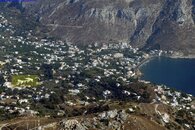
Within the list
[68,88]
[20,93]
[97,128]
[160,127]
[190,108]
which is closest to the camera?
[97,128]

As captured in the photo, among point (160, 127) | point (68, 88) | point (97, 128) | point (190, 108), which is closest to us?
point (97, 128)

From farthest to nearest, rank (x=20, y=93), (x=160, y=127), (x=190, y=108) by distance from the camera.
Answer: (x=20, y=93) → (x=190, y=108) → (x=160, y=127)

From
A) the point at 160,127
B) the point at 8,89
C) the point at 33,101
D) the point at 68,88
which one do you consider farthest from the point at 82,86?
the point at 160,127

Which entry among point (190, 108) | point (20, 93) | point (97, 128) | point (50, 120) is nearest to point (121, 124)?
point (97, 128)

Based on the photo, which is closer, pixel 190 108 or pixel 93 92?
pixel 190 108

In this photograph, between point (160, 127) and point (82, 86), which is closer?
point (160, 127)

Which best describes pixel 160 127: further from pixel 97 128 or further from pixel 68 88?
pixel 68 88

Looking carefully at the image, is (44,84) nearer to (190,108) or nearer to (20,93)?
(20,93)

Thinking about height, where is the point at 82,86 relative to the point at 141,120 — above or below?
below

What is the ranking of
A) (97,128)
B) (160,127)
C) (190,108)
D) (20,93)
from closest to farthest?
(97,128), (160,127), (190,108), (20,93)
